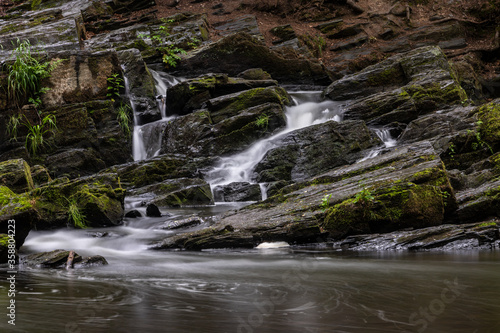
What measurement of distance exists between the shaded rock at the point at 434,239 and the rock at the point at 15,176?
6.09m

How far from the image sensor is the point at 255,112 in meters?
12.7

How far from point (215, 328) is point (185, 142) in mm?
10370

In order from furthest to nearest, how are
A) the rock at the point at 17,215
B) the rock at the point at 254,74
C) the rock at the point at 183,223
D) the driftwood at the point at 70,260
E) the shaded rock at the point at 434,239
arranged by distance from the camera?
the rock at the point at 254,74 < the rock at the point at 183,223 < the shaded rock at the point at 434,239 < the rock at the point at 17,215 < the driftwood at the point at 70,260

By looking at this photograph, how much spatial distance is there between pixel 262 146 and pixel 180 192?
3323 mm

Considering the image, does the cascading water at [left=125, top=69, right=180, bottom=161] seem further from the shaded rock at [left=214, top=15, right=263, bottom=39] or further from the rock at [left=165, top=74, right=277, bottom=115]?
the shaded rock at [left=214, top=15, right=263, bottom=39]

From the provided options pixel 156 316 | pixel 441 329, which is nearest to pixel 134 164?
pixel 156 316

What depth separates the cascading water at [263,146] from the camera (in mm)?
11320

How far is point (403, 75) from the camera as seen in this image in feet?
47.4

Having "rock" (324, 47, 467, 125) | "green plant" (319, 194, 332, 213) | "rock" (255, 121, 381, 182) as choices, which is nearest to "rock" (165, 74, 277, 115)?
"rock" (324, 47, 467, 125)

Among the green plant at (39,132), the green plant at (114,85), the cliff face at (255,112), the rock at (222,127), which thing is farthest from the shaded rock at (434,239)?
the green plant at (114,85)

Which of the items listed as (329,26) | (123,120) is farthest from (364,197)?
(329,26)

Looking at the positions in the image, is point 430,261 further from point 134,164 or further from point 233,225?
point 134,164

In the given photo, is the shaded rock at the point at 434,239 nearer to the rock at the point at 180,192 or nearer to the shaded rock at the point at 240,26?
the rock at the point at 180,192

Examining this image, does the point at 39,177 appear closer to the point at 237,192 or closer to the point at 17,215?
the point at 237,192
